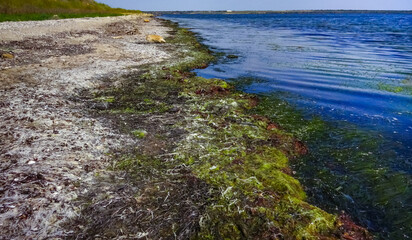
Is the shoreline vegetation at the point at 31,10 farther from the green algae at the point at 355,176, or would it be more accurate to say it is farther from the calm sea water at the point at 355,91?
the green algae at the point at 355,176

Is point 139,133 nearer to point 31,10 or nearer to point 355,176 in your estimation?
point 355,176

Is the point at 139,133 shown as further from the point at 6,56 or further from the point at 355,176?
the point at 6,56

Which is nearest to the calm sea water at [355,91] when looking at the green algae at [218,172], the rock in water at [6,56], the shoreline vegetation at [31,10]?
the green algae at [218,172]

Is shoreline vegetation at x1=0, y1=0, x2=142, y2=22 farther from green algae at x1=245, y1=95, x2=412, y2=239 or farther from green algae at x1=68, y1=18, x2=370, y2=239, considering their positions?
green algae at x1=245, y1=95, x2=412, y2=239

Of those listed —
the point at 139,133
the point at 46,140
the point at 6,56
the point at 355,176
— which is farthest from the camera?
the point at 6,56

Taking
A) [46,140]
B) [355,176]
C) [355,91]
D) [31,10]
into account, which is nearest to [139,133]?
[46,140]

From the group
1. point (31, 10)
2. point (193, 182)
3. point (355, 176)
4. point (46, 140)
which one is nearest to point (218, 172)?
point (193, 182)

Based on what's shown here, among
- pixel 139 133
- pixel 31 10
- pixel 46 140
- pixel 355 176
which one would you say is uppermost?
pixel 31 10

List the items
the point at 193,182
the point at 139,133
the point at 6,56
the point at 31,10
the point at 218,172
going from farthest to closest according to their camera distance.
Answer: the point at 31,10 < the point at 6,56 < the point at 139,133 < the point at 218,172 < the point at 193,182

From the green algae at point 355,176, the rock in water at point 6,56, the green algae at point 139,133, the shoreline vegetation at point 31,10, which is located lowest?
the green algae at point 355,176

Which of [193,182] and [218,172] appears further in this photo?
[218,172]

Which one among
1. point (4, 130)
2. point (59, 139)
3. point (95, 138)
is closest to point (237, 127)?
point (95, 138)

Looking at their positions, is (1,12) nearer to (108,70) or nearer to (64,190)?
(108,70)

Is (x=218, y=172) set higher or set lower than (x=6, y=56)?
lower
